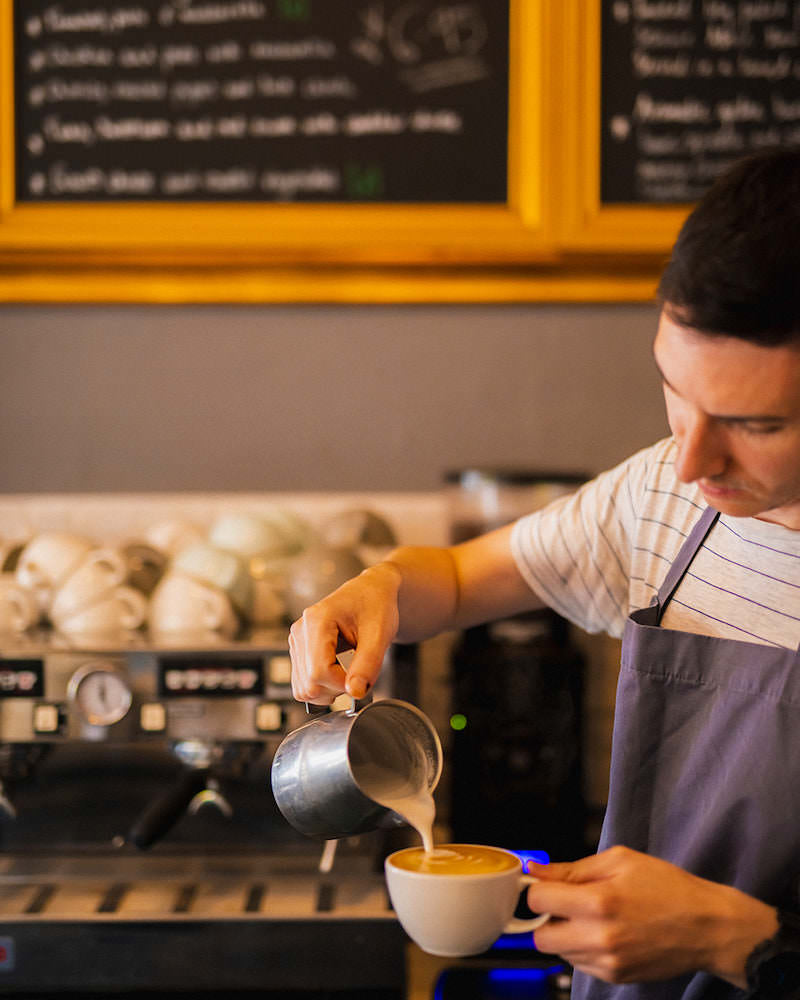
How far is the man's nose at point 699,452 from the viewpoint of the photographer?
2.39ft

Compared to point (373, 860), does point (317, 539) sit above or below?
above

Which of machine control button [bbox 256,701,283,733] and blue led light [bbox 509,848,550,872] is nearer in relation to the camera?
machine control button [bbox 256,701,283,733]

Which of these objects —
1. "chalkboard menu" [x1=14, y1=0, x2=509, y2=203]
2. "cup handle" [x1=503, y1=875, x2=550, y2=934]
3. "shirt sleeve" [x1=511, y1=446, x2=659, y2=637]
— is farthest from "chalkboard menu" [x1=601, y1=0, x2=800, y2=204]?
"cup handle" [x1=503, y1=875, x2=550, y2=934]

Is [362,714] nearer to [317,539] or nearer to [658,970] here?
[658,970]

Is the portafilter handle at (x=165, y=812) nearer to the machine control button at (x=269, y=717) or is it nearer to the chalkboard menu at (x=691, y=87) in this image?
the machine control button at (x=269, y=717)

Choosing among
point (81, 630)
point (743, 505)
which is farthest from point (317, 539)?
point (743, 505)

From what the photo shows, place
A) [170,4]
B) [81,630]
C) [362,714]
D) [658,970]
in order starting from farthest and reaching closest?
1. [170,4]
2. [81,630]
3. [362,714]
4. [658,970]

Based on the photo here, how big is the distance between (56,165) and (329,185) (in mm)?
453

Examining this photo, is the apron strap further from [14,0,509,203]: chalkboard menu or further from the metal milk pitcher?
[14,0,509,203]: chalkboard menu

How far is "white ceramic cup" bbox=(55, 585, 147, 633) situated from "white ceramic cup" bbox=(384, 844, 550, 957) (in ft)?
1.81

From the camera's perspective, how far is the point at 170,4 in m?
1.62

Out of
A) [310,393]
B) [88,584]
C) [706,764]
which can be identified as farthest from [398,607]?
[310,393]

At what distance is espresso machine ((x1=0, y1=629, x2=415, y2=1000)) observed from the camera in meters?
1.08

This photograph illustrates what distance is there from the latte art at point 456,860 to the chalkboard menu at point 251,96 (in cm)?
115
